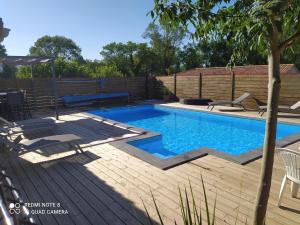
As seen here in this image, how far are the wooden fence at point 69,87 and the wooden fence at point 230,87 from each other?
1.60m

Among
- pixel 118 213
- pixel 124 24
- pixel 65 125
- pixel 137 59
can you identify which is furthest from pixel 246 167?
pixel 137 59

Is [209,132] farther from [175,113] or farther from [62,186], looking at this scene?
[62,186]

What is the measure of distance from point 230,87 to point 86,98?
267 inches

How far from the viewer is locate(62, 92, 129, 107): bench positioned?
11.4 m

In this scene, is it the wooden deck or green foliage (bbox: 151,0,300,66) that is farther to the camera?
the wooden deck

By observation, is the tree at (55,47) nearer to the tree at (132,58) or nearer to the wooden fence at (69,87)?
the tree at (132,58)

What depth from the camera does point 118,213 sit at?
8.96 ft

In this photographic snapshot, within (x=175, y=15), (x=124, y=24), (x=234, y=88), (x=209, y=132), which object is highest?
(x=124, y=24)

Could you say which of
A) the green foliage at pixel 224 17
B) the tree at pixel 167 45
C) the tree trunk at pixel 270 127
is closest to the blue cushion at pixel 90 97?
the green foliage at pixel 224 17

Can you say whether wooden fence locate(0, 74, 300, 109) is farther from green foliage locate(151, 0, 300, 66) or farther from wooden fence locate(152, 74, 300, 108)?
green foliage locate(151, 0, 300, 66)

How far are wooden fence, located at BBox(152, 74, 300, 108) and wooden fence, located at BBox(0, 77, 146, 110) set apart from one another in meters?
1.60

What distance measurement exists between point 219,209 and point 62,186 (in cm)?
212

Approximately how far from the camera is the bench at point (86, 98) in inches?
448

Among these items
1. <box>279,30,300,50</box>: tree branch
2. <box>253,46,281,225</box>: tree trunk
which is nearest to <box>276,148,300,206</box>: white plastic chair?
<box>253,46,281,225</box>: tree trunk
